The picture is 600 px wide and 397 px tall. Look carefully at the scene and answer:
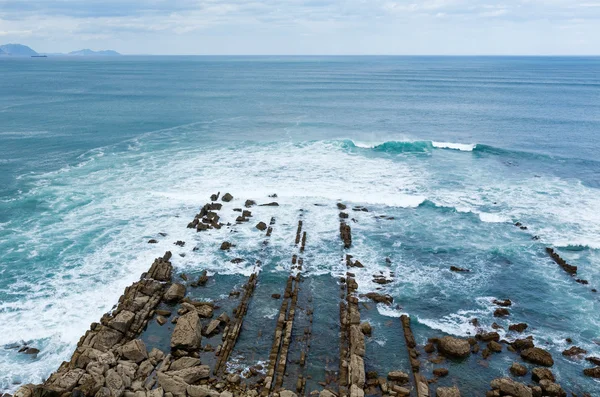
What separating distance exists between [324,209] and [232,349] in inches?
845

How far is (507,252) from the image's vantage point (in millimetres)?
36594

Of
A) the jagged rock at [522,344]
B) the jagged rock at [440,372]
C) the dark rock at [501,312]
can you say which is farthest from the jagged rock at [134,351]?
the dark rock at [501,312]

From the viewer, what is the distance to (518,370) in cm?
2405

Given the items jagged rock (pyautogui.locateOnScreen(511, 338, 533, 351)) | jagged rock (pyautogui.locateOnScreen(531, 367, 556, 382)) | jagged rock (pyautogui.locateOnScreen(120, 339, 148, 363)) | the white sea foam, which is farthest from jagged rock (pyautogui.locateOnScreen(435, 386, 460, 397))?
the white sea foam

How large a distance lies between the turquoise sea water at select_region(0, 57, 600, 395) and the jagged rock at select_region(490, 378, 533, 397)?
3.51 ft

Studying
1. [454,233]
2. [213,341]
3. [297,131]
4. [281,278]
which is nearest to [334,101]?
[297,131]

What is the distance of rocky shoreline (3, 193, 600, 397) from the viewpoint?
2200 centimetres

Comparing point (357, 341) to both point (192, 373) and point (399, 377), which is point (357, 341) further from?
point (192, 373)

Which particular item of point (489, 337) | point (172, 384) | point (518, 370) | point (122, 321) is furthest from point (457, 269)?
point (122, 321)

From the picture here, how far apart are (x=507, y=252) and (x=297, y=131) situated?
156ft

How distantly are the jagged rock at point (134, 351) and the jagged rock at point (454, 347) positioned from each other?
17.0 metres

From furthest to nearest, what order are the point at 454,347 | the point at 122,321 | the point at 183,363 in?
the point at 122,321
the point at 454,347
the point at 183,363

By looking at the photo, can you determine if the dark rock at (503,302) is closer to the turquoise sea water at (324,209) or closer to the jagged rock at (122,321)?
the turquoise sea water at (324,209)

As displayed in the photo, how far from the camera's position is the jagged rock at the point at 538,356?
80.9 feet
